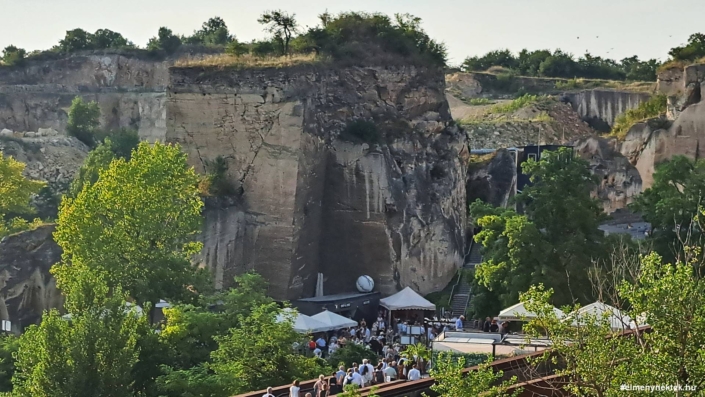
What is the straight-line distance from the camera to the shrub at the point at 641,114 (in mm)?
61969

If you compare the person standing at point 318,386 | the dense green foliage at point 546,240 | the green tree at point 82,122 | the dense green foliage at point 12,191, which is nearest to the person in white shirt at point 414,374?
the person standing at point 318,386

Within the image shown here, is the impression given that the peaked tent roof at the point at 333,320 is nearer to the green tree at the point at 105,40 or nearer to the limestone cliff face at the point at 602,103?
the limestone cliff face at the point at 602,103

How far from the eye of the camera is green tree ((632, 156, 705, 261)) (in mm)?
35312

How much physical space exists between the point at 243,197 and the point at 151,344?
11768 mm

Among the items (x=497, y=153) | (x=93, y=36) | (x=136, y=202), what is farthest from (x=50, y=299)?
(x=93, y=36)

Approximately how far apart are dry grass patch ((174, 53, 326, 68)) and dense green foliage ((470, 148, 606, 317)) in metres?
8.82

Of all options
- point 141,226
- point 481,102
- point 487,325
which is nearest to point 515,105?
point 481,102

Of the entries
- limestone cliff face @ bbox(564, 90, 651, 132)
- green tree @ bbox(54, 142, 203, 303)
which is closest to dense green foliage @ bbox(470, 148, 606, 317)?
green tree @ bbox(54, 142, 203, 303)

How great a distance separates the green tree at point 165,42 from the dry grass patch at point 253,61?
53.1 metres

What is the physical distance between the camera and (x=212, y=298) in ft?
107

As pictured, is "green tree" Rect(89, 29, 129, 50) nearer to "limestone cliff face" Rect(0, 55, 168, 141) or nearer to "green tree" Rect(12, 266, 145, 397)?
"limestone cliff face" Rect(0, 55, 168, 141)

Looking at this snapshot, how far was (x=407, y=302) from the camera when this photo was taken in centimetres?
3750

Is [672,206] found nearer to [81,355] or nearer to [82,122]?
[81,355]

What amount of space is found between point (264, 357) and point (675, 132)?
34.0 metres
